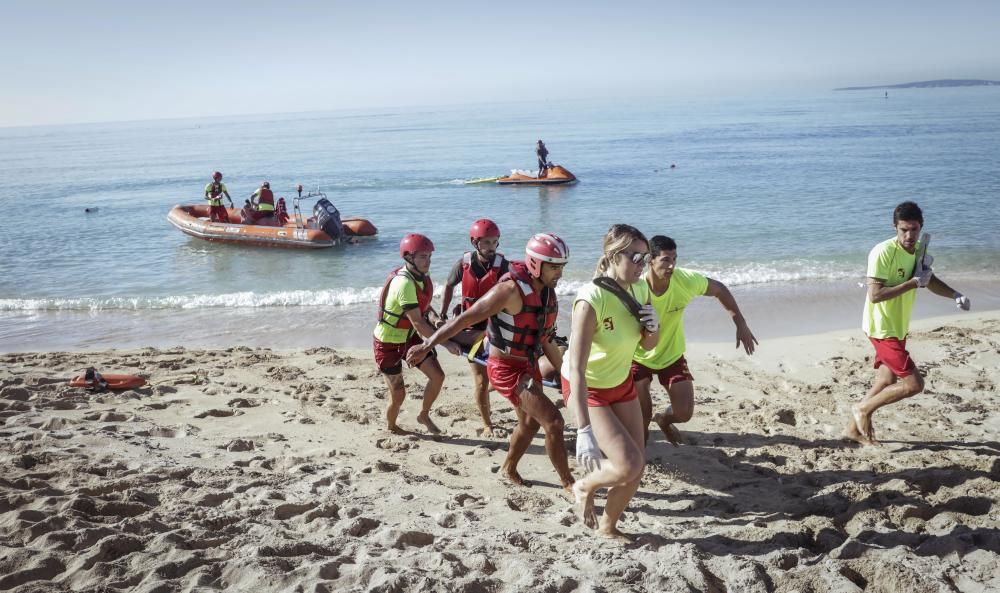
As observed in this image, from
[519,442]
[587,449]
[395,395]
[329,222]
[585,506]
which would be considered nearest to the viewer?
[587,449]

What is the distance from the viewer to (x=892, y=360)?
5.30m

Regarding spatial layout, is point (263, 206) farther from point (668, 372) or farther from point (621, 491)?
point (621, 491)

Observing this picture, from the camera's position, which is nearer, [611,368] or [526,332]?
[611,368]

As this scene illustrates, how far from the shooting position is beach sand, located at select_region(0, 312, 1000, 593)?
3432mm

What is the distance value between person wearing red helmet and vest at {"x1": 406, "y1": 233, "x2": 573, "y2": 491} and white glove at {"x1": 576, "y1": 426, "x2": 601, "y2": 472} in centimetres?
103

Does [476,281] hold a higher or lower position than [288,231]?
higher

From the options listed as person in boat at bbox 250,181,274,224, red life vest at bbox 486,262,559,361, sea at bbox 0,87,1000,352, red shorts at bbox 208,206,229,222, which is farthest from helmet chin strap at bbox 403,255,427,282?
red shorts at bbox 208,206,229,222

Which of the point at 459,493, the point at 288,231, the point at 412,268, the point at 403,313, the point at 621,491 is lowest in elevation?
the point at 459,493

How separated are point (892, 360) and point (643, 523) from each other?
242 centimetres

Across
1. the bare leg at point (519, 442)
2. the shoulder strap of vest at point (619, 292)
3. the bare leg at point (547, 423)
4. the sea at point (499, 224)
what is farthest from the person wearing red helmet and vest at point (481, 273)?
the sea at point (499, 224)

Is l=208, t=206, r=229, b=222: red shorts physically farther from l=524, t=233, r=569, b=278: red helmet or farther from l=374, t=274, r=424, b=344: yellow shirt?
l=524, t=233, r=569, b=278: red helmet

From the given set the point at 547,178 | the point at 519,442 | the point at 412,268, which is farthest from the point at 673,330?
the point at 547,178

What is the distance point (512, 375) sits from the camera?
15.8 ft

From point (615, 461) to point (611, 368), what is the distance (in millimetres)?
492
